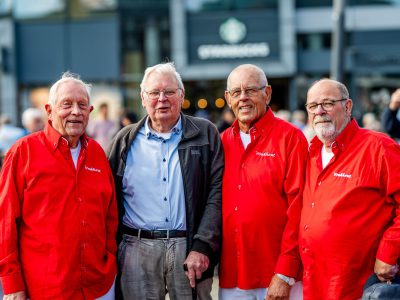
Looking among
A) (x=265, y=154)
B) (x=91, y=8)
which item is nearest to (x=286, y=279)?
(x=265, y=154)

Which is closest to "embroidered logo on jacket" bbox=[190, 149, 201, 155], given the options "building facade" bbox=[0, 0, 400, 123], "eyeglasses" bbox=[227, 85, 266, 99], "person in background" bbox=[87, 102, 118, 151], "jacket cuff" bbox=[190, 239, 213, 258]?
"eyeglasses" bbox=[227, 85, 266, 99]

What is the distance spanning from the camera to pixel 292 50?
21312 millimetres

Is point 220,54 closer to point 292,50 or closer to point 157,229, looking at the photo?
point 292,50

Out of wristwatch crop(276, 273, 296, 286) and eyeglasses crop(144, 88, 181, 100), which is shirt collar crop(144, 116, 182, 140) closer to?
eyeglasses crop(144, 88, 181, 100)

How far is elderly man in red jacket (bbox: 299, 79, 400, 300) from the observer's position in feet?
12.3

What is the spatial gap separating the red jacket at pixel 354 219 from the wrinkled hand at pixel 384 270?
0.03 m

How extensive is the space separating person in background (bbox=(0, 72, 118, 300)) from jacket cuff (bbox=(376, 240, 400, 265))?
1.78 meters

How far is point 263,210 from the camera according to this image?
13.5ft

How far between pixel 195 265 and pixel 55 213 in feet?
3.32

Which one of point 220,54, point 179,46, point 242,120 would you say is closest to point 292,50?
point 220,54

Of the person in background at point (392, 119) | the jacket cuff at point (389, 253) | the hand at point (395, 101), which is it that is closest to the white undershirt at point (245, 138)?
the jacket cuff at point (389, 253)

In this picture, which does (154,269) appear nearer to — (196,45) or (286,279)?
(286,279)

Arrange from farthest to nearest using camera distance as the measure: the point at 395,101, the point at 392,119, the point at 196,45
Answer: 1. the point at 196,45
2. the point at 392,119
3. the point at 395,101

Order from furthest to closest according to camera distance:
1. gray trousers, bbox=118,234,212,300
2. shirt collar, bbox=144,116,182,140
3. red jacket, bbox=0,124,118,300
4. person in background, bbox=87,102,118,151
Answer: person in background, bbox=87,102,118,151
shirt collar, bbox=144,116,182,140
gray trousers, bbox=118,234,212,300
red jacket, bbox=0,124,118,300
